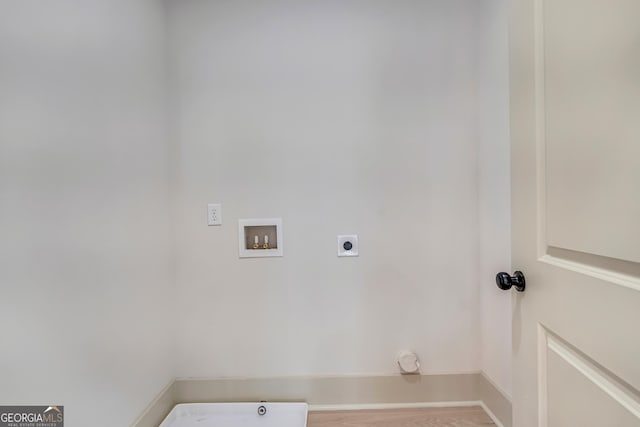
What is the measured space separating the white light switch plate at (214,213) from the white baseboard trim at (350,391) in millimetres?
783

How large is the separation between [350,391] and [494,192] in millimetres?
1168

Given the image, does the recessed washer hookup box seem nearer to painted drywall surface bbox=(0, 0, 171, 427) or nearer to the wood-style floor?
the wood-style floor

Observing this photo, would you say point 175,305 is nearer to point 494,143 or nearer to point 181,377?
point 181,377

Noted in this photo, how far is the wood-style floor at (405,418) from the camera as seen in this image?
133 centimetres

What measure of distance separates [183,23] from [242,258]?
1191mm

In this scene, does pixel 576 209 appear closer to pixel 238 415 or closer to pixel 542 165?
pixel 542 165

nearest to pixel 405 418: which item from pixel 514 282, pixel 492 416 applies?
pixel 492 416

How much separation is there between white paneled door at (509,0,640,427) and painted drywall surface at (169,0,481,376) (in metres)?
A: 0.56

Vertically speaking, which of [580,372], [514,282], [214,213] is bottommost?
[580,372]

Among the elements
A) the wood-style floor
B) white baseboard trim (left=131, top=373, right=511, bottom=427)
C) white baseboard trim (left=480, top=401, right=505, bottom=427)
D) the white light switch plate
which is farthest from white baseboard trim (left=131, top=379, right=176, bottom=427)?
white baseboard trim (left=480, top=401, right=505, bottom=427)

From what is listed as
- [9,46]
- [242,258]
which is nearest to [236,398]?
[242,258]

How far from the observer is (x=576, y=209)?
671 mm

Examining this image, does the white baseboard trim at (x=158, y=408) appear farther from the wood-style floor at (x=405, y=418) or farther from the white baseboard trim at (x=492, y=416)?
the white baseboard trim at (x=492, y=416)

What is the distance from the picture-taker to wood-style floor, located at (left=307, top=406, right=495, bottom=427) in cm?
133
